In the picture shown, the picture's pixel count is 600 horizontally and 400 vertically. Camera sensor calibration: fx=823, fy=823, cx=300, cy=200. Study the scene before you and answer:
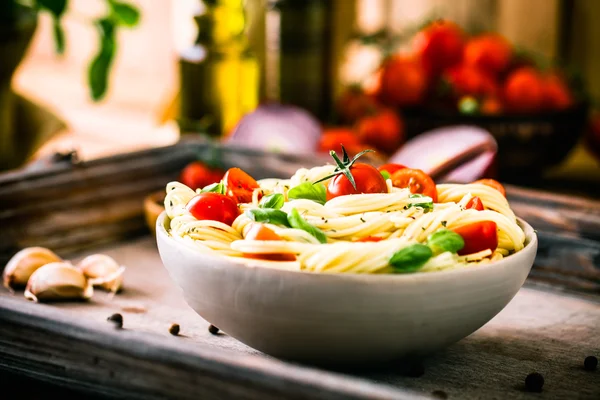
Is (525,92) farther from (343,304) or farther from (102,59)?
(343,304)

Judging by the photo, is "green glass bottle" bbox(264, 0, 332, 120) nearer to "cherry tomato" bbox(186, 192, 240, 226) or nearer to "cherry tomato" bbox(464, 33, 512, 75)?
"cherry tomato" bbox(464, 33, 512, 75)

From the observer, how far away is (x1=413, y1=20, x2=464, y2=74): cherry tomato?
1763mm

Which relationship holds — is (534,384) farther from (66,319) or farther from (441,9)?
(441,9)

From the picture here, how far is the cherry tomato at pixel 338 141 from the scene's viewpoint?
159cm

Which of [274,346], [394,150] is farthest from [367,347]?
[394,150]

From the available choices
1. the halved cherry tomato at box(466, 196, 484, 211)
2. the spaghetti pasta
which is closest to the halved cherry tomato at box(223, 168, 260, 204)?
the spaghetti pasta

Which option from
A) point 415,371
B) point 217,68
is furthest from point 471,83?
point 415,371

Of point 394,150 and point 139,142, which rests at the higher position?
point 394,150

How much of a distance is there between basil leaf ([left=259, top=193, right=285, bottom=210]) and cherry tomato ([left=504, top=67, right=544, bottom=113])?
3.14 ft

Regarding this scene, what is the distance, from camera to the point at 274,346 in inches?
29.1

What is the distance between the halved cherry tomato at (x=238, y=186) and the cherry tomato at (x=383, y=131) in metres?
0.78

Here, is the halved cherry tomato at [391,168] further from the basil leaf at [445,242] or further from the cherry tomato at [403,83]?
the cherry tomato at [403,83]

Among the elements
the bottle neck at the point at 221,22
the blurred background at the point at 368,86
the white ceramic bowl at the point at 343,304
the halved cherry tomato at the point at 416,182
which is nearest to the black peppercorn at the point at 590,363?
the white ceramic bowl at the point at 343,304

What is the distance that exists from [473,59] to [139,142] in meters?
1.07
